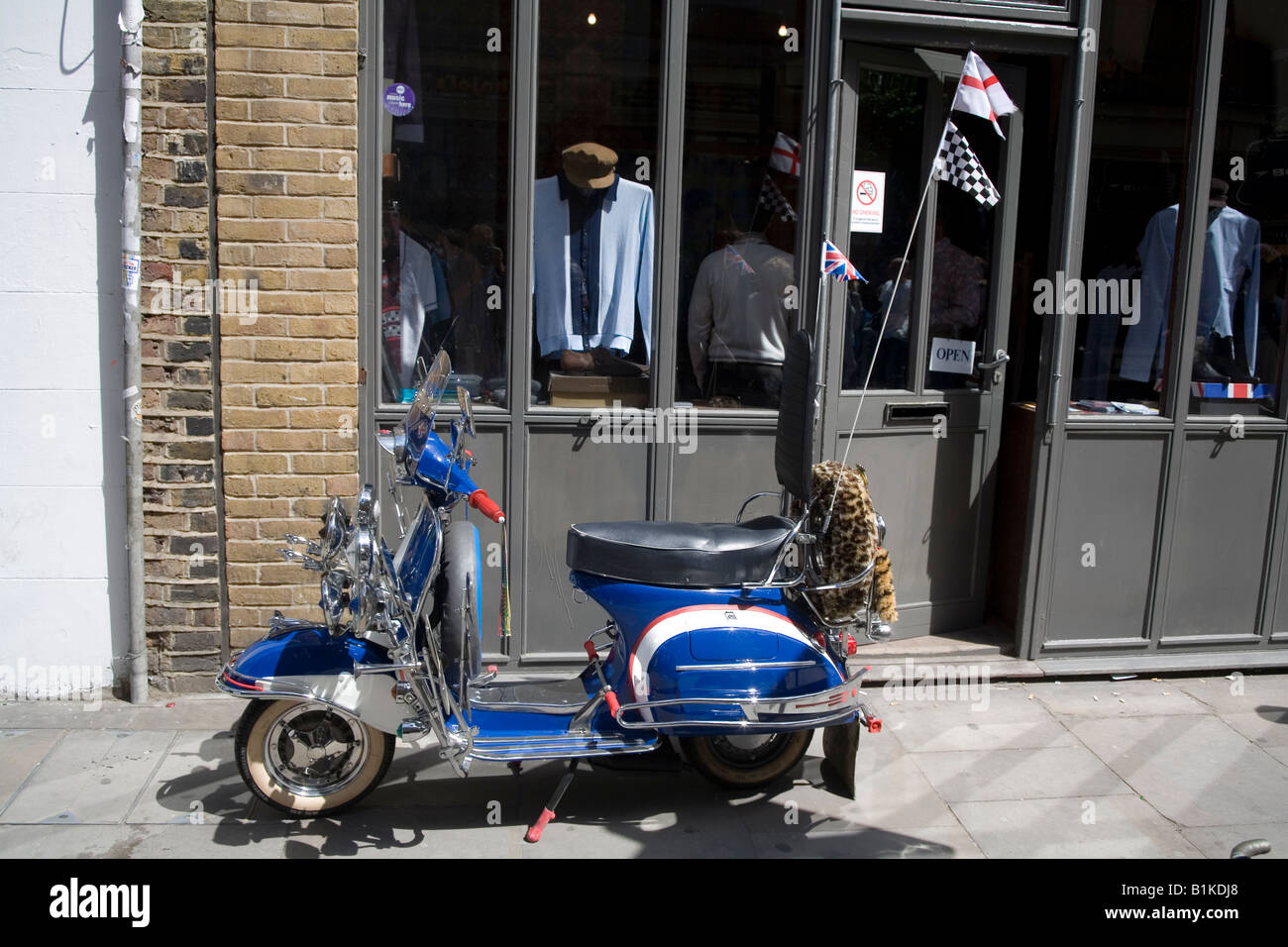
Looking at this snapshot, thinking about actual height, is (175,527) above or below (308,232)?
below

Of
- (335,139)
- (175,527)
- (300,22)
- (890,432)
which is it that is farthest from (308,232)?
(890,432)

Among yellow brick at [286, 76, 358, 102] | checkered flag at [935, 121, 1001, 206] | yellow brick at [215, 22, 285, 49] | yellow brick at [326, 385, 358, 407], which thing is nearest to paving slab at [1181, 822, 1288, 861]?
checkered flag at [935, 121, 1001, 206]

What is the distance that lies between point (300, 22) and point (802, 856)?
4.07 m

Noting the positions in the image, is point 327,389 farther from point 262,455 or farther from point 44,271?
point 44,271

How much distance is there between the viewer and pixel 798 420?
13.6 ft

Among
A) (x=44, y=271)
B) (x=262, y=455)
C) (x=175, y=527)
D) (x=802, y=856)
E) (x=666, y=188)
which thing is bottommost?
(x=802, y=856)

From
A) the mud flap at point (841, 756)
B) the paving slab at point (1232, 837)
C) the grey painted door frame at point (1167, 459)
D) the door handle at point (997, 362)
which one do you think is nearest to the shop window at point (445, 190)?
the mud flap at point (841, 756)

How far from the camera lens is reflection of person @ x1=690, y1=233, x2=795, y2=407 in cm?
557

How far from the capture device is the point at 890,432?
19.1 feet

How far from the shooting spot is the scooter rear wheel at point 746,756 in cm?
436

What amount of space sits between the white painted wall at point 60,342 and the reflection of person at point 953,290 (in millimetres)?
4050

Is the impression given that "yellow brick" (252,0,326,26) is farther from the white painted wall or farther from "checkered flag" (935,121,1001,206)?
"checkered flag" (935,121,1001,206)

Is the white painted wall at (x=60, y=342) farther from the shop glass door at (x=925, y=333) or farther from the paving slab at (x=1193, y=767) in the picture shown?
the paving slab at (x=1193, y=767)

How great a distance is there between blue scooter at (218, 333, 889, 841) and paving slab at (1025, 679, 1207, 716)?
1802 mm
